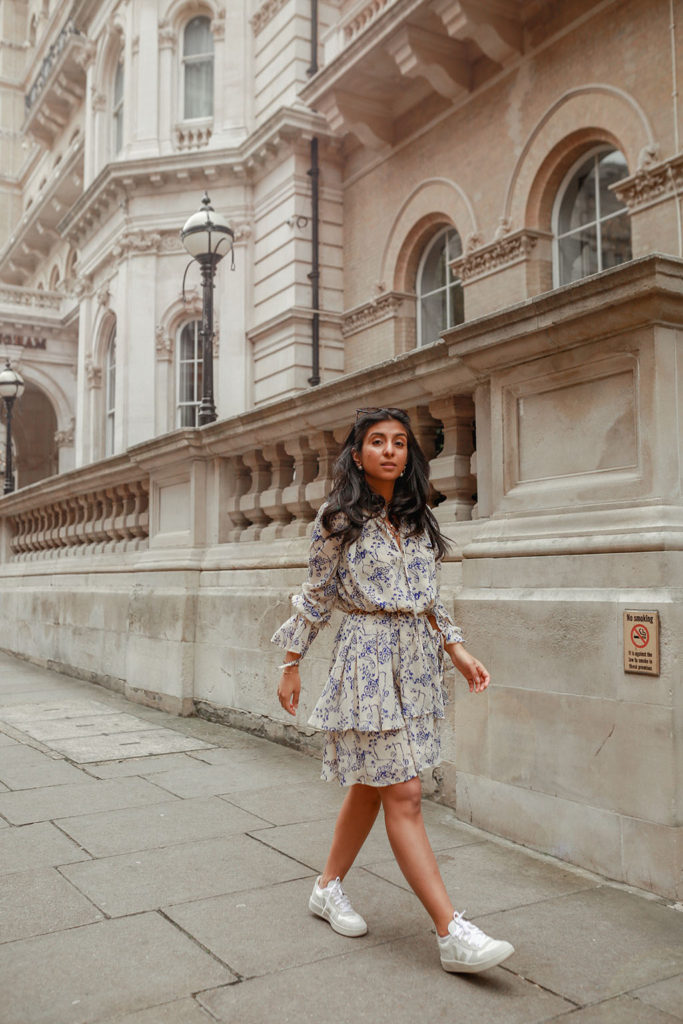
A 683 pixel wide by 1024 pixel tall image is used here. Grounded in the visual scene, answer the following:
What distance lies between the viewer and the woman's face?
329cm

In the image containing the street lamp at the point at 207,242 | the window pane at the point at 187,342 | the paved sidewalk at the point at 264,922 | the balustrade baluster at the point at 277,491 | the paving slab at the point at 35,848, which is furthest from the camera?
the window pane at the point at 187,342

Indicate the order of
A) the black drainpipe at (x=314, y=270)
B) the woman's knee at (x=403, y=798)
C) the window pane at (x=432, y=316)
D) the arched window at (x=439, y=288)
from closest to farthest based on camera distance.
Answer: the woman's knee at (x=403, y=798)
the arched window at (x=439, y=288)
the window pane at (x=432, y=316)
the black drainpipe at (x=314, y=270)

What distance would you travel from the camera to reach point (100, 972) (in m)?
2.88

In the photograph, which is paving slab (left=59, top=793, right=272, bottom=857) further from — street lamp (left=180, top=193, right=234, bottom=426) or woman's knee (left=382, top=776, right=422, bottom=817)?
street lamp (left=180, top=193, right=234, bottom=426)

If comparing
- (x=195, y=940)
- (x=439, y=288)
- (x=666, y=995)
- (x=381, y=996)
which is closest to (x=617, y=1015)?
(x=666, y=995)

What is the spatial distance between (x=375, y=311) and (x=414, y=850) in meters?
14.5

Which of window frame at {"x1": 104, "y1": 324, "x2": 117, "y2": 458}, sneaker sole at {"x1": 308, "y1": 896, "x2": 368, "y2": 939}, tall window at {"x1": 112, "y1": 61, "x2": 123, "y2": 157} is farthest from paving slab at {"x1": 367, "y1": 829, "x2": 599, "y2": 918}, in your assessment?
tall window at {"x1": 112, "y1": 61, "x2": 123, "y2": 157}

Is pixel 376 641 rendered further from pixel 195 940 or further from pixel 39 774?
pixel 39 774

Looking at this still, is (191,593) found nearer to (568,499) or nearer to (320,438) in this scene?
(320,438)

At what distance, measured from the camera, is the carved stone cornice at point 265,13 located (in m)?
18.7

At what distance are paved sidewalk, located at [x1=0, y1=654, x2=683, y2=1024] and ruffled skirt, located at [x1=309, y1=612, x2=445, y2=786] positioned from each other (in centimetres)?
58

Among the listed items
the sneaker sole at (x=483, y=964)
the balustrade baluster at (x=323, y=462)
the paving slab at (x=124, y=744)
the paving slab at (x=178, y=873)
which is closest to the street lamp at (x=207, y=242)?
the balustrade baluster at (x=323, y=462)

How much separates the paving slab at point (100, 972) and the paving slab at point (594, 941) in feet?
3.21

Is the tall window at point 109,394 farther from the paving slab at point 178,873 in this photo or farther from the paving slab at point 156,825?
the paving slab at point 178,873
